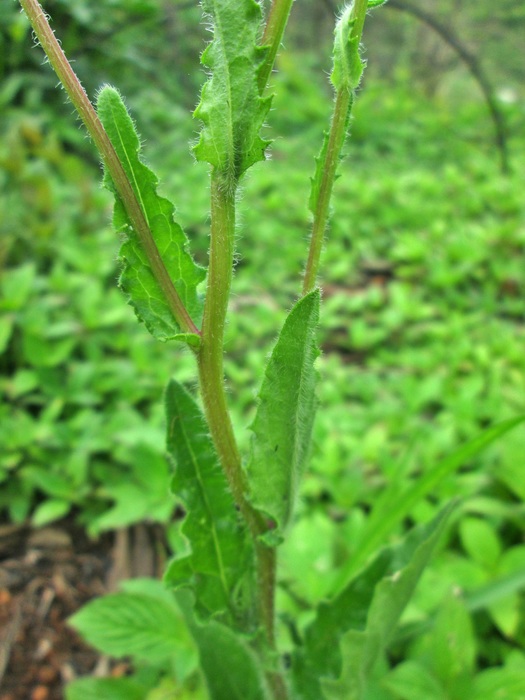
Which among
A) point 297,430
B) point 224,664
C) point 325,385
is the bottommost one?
point 224,664

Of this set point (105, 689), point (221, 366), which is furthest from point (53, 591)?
point (221, 366)

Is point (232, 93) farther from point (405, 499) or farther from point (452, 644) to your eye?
point (452, 644)

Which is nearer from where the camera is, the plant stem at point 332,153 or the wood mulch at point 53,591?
the plant stem at point 332,153

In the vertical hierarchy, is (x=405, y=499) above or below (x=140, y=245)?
below

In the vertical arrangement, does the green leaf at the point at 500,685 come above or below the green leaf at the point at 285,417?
below

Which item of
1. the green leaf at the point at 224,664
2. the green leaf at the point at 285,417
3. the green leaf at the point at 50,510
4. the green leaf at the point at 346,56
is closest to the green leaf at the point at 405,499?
the green leaf at the point at 224,664

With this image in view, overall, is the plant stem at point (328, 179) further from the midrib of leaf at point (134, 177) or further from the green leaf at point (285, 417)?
the midrib of leaf at point (134, 177)

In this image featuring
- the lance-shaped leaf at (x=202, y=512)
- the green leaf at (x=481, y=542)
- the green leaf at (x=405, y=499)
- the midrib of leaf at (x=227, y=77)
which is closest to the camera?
the midrib of leaf at (x=227, y=77)

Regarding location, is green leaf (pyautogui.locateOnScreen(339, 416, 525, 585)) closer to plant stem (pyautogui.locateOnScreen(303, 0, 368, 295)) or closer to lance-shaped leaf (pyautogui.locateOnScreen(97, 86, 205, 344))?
plant stem (pyautogui.locateOnScreen(303, 0, 368, 295))

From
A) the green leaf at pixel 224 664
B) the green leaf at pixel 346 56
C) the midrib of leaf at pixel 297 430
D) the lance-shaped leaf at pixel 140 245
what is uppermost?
the green leaf at pixel 346 56
